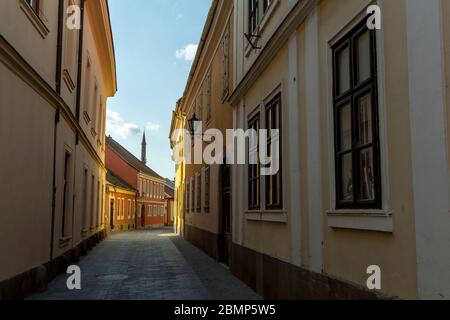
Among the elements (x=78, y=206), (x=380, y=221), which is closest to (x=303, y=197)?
(x=380, y=221)

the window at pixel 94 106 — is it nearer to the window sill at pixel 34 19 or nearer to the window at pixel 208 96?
the window at pixel 208 96

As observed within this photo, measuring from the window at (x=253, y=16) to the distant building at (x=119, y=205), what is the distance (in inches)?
1034

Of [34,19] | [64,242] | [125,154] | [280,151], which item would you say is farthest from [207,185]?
[125,154]

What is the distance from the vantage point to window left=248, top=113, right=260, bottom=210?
9.49 m

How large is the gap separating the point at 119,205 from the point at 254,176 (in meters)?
34.4

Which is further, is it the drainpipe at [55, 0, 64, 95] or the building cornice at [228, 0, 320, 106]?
the drainpipe at [55, 0, 64, 95]

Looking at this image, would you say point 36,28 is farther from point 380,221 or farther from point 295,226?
point 380,221

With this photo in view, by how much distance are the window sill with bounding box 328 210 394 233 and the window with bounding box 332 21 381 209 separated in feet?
0.26

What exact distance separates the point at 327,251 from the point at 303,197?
3.65ft

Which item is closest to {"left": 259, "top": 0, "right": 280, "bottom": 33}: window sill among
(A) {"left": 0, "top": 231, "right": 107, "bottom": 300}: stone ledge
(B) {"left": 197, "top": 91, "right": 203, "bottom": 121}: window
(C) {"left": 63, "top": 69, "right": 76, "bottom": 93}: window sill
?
(C) {"left": 63, "top": 69, "right": 76, "bottom": 93}: window sill

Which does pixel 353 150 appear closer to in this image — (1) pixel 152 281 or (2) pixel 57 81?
(1) pixel 152 281

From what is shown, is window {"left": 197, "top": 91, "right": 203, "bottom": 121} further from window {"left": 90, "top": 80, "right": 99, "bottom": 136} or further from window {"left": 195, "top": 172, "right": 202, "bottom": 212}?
window {"left": 90, "top": 80, "right": 99, "bottom": 136}

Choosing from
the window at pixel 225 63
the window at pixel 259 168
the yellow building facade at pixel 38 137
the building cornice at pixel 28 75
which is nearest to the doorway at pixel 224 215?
the window at pixel 225 63

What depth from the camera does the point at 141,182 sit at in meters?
53.6
